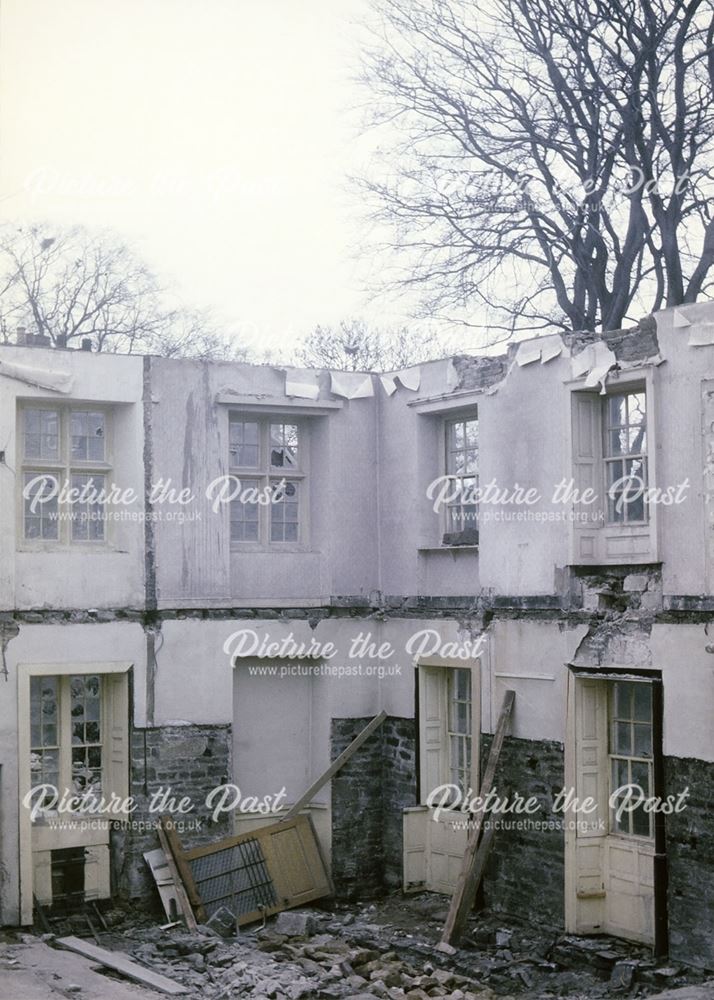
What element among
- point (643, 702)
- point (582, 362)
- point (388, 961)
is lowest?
point (388, 961)

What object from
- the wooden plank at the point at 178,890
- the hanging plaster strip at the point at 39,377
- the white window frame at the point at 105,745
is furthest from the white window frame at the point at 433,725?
the hanging plaster strip at the point at 39,377

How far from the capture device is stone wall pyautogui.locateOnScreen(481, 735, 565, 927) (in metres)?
14.3

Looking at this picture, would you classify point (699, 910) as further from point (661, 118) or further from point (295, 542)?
point (661, 118)

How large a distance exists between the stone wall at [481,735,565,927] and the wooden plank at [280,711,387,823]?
5.90 feet

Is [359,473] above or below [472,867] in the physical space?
above

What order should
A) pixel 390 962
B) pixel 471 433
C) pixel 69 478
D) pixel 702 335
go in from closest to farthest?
1. pixel 702 335
2. pixel 390 962
3. pixel 69 478
4. pixel 471 433

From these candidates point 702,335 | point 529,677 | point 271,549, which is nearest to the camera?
point 702,335

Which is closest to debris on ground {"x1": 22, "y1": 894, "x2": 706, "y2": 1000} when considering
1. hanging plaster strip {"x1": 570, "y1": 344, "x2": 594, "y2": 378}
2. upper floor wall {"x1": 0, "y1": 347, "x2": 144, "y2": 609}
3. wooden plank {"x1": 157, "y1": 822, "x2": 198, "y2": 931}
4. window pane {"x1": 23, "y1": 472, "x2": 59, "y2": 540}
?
wooden plank {"x1": 157, "y1": 822, "x2": 198, "y2": 931}

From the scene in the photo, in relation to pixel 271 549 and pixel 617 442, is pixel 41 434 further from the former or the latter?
pixel 617 442

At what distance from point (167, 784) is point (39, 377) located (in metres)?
4.77

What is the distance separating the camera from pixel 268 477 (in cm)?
1677

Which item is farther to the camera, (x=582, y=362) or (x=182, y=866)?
(x=182, y=866)

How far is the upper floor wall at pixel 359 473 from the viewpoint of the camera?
1343cm

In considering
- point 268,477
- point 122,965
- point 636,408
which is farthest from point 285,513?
point 122,965
